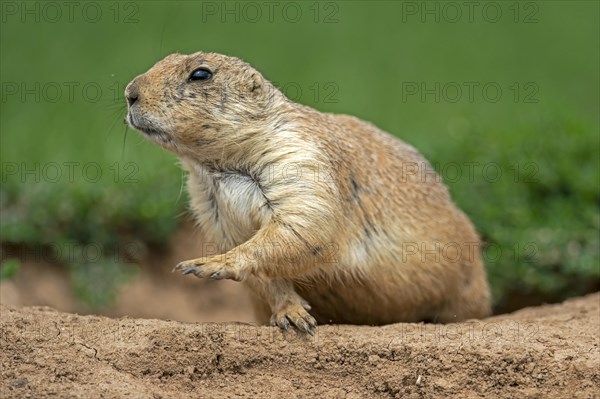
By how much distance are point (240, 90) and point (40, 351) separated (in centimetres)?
178

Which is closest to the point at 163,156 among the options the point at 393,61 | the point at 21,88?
the point at 21,88

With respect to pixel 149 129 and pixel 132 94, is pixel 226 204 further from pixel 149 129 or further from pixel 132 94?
pixel 132 94

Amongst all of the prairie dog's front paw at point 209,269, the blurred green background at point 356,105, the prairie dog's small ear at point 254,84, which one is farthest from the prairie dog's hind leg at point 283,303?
the blurred green background at point 356,105

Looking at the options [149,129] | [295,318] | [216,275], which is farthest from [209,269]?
[149,129]

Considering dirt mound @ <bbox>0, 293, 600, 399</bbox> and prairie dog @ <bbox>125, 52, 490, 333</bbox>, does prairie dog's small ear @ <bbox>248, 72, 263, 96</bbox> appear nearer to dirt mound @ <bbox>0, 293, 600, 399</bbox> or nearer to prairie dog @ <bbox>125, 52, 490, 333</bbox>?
prairie dog @ <bbox>125, 52, 490, 333</bbox>

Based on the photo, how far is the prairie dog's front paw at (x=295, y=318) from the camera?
4.65 m

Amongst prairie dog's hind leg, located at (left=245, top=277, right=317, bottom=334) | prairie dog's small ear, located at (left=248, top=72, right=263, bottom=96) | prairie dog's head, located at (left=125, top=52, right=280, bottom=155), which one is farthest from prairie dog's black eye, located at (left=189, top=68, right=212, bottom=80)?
prairie dog's hind leg, located at (left=245, top=277, right=317, bottom=334)

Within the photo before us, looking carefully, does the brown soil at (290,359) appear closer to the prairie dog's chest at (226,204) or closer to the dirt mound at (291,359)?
the dirt mound at (291,359)

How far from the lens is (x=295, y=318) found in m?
4.70

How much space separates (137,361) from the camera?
4.29 metres

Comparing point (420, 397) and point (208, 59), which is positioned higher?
point (208, 59)

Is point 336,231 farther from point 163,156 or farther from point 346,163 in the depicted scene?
point 163,156

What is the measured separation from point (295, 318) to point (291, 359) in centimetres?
28

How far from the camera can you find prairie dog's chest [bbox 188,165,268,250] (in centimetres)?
501
